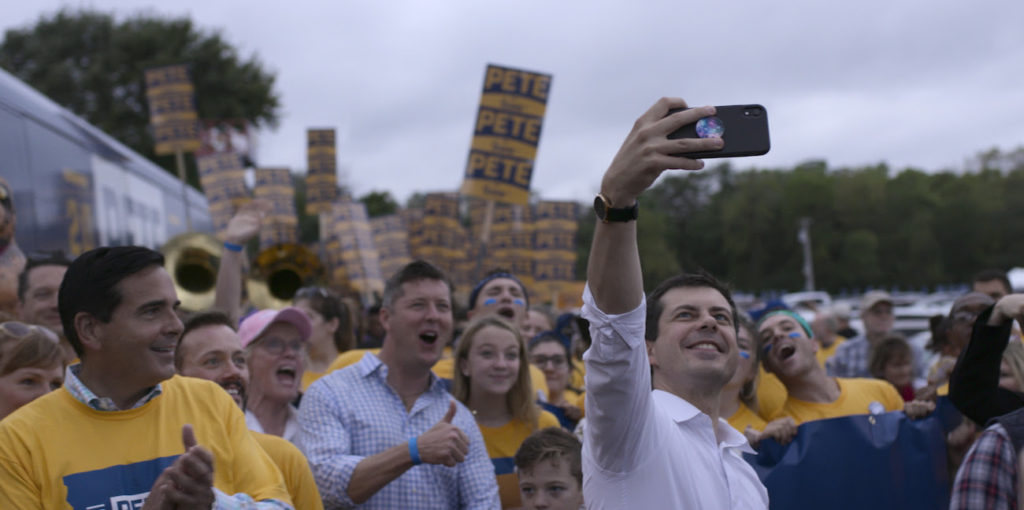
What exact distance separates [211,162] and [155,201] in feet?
4.11

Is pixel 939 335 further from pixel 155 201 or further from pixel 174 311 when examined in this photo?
pixel 155 201

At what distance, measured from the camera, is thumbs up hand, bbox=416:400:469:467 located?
11.0 feet

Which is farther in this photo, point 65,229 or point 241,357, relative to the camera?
point 65,229

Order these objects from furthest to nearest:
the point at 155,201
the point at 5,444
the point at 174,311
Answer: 1. the point at 155,201
2. the point at 174,311
3. the point at 5,444

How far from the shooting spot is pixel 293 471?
3100 mm

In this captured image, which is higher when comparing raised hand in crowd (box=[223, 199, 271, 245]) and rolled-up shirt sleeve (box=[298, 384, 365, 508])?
raised hand in crowd (box=[223, 199, 271, 245])

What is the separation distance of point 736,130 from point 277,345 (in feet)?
9.41

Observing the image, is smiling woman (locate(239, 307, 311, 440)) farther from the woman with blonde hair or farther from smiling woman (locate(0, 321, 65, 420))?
smiling woman (locate(0, 321, 65, 420))

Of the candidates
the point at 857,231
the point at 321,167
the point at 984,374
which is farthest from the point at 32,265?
the point at 857,231

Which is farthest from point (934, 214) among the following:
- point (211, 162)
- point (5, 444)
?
point (5, 444)

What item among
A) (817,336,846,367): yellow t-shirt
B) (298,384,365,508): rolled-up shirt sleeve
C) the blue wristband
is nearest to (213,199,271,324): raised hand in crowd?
(298,384,365,508): rolled-up shirt sleeve

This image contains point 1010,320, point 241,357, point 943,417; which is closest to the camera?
point 1010,320

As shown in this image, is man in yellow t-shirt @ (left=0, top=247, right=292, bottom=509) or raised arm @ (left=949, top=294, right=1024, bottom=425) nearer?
man in yellow t-shirt @ (left=0, top=247, right=292, bottom=509)

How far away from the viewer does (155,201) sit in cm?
1283
